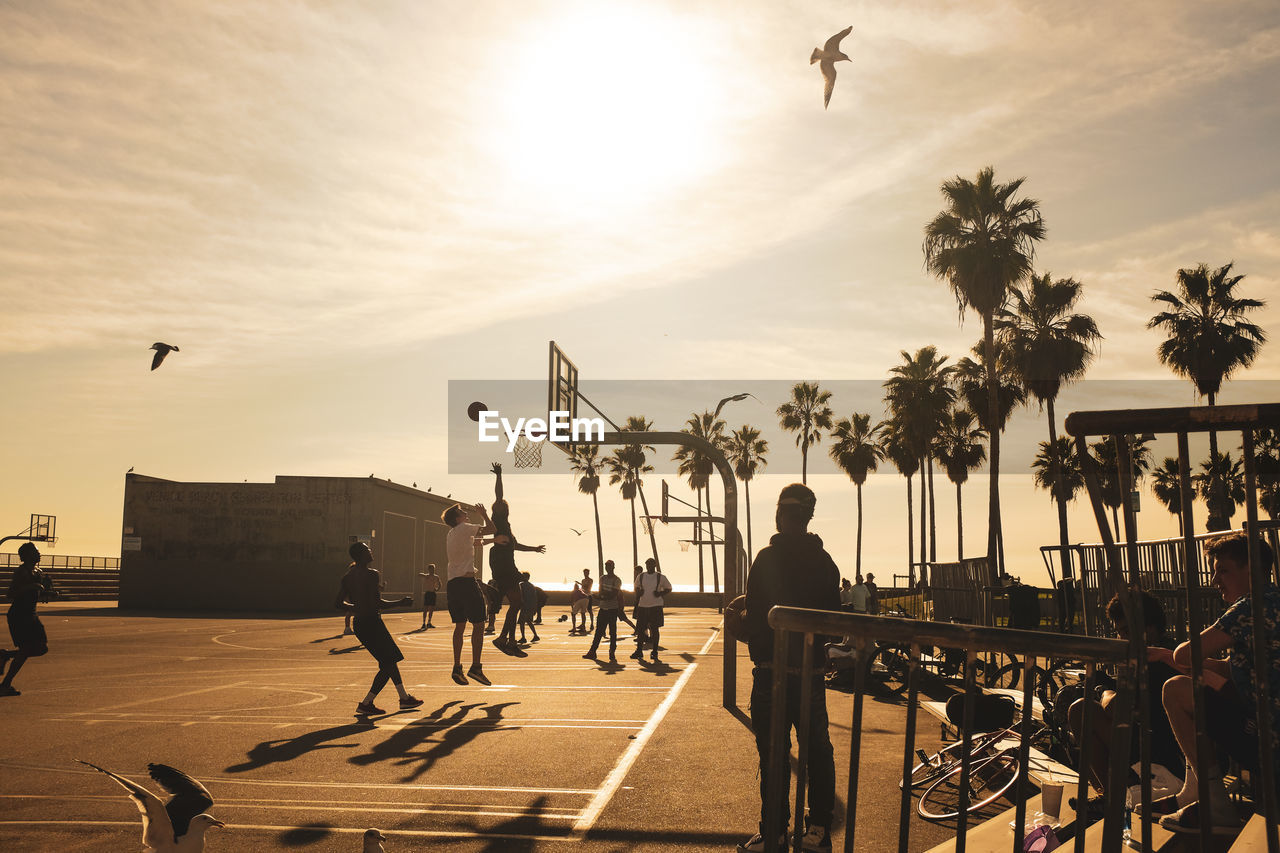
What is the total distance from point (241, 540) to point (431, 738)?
46670 mm

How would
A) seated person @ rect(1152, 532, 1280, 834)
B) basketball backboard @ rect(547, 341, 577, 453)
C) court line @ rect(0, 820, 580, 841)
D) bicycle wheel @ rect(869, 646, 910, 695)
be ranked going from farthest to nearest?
1. basketball backboard @ rect(547, 341, 577, 453)
2. bicycle wheel @ rect(869, 646, 910, 695)
3. court line @ rect(0, 820, 580, 841)
4. seated person @ rect(1152, 532, 1280, 834)

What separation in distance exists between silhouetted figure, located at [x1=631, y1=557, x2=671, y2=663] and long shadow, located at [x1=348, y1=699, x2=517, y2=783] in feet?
28.0

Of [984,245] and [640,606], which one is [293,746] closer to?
[640,606]

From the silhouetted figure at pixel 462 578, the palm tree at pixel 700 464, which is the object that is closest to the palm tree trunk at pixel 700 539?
the palm tree at pixel 700 464

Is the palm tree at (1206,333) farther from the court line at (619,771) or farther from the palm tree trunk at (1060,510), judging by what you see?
the court line at (619,771)

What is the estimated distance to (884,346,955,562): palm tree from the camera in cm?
4838

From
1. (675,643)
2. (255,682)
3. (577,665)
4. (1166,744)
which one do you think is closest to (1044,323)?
(675,643)

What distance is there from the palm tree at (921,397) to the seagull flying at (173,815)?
4641 cm

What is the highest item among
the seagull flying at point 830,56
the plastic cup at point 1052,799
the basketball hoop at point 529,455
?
the seagull flying at point 830,56

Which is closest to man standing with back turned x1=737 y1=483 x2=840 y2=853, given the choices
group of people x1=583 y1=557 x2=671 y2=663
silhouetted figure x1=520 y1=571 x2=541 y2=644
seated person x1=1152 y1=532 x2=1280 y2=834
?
seated person x1=1152 y1=532 x2=1280 y2=834

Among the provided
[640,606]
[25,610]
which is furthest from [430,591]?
[25,610]

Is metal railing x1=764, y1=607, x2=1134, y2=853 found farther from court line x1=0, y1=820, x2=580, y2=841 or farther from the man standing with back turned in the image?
court line x1=0, y1=820, x2=580, y2=841

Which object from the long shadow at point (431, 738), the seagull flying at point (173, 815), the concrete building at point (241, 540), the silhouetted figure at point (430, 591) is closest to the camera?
the seagull flying at point (173, 815)

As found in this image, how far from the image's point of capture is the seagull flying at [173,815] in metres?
4.28
